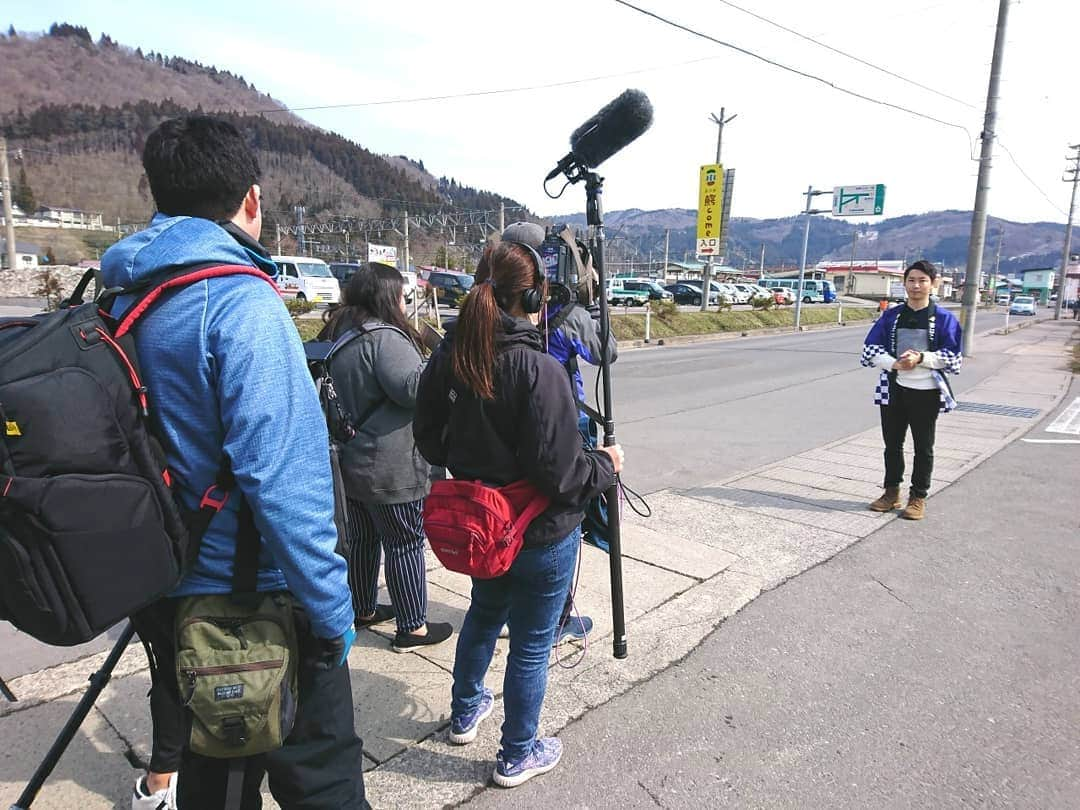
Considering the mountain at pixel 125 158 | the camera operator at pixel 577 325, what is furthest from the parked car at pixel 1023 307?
the camera operator at pixel 577 325

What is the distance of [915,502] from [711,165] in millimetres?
24400

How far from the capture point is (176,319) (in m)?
1.41

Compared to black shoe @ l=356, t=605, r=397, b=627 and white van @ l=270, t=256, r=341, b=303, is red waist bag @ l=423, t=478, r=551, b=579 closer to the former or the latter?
black shoe @ l=356, t=605, r=397, b=627

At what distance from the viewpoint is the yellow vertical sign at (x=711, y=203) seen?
1064 inches

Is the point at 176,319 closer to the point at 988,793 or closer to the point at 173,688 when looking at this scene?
the point at 173,688

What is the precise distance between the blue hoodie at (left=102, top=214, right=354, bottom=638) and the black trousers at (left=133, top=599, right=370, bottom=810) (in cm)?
15

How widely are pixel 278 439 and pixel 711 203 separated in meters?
28.0

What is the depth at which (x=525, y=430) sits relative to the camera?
199 centimetres

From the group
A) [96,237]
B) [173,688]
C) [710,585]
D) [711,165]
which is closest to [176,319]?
[173,688]

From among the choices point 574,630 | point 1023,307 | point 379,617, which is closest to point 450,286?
point 379,617

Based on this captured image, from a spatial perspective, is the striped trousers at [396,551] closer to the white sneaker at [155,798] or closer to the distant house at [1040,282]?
the white sneaker at [155,798]

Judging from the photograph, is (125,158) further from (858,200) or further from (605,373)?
(605,373)

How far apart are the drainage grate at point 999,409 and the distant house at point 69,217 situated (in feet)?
337

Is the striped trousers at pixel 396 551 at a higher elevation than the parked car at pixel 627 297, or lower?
lower
